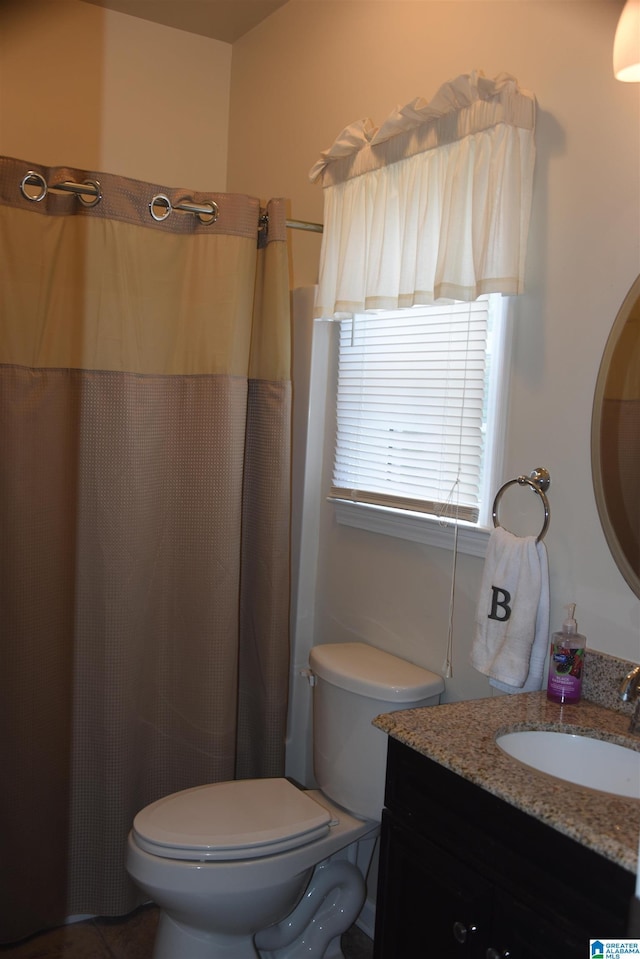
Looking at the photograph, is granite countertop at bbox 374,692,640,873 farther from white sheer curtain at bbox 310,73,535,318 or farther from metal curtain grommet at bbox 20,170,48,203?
metal curtain grommet at bbox 20,170,48,203

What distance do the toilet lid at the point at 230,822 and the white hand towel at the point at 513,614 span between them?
0.56 m

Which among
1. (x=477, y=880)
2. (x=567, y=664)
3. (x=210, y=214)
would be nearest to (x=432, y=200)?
(x=210, y=214)

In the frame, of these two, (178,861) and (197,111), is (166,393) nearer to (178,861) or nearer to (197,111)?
(178,861)

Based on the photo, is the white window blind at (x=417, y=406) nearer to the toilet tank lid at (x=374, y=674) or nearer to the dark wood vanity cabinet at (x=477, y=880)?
the toilet tank lid at (x=374, y=674)

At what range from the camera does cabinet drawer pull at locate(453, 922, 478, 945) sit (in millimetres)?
1297

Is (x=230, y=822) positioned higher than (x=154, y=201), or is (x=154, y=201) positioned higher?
(x=154, y=201)

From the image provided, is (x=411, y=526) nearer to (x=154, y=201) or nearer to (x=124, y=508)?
(x=124, y=508)

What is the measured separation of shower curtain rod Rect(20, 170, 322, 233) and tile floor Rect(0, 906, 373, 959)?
194cm

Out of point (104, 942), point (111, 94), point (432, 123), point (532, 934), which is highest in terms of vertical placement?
point (111, 94)

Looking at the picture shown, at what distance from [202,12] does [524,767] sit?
2.65m

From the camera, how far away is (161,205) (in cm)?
219

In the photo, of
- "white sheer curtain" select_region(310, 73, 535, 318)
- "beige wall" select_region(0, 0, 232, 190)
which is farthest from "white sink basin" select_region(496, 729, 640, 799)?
"beige wall" select_region(0, 0, 232, 190)

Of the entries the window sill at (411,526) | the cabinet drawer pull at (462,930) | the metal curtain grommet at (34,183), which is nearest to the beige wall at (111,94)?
the metal curtain grommet at (34,183)

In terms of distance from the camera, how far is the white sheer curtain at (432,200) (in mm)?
1675
